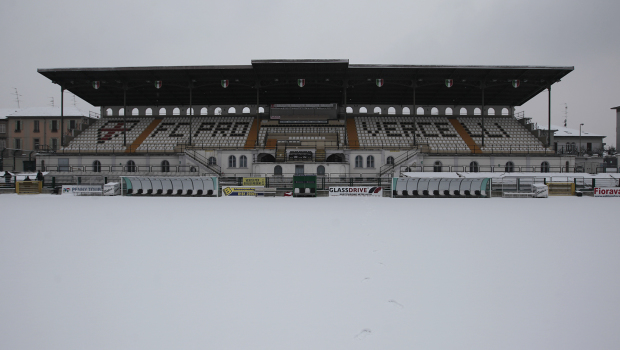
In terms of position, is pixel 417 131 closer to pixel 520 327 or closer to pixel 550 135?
pixel 550 135

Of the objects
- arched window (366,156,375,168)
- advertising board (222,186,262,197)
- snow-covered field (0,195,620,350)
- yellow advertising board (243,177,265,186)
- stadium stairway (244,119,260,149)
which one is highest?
stadium stairway (244,119,260,149)

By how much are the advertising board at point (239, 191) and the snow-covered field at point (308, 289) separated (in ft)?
51.0

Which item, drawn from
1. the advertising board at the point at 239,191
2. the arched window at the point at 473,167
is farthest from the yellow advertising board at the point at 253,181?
the arched window at the point at 473,167

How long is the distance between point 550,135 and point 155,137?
51.3 metres

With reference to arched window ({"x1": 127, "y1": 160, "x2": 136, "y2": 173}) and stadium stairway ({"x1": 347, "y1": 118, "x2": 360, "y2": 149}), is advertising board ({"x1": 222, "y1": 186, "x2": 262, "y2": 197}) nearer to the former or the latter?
stadium stairway ({"x1": 347, "y1": 118, "x2": 360, "y2": 149})

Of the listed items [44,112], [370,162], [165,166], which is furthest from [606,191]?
[44,112]

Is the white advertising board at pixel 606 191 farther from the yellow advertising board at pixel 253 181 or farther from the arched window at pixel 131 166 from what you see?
the arched window at pixel 131 166

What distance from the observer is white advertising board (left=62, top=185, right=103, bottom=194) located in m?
27.1

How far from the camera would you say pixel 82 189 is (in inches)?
1083

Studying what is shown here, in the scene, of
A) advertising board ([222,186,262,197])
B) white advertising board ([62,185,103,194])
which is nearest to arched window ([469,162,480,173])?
advertising board ([222,186,262,197])

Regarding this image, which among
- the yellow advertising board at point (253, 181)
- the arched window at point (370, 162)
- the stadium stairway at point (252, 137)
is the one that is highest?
the stadium stairway at point (252, 137)

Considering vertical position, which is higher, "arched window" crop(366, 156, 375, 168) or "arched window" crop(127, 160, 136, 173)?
"arched window" crop(366, 156, 375, 168)

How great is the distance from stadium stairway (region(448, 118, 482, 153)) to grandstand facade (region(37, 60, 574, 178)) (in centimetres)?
16

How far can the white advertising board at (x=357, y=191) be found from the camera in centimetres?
2630
